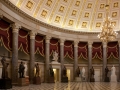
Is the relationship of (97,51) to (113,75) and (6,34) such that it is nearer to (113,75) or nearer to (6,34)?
(113,75)

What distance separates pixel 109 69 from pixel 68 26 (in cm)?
942

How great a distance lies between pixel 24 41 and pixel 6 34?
3777 mm

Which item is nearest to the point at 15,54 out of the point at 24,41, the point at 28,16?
the point at 24,41

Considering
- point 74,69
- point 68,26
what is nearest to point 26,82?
point 74,69

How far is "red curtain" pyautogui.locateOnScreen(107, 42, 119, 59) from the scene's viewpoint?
30.2 meters

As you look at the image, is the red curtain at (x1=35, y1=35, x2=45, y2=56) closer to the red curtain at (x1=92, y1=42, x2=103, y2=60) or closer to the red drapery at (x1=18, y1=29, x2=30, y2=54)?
the red drapery at (x1=18, y1=29, x2=30, y2=54)

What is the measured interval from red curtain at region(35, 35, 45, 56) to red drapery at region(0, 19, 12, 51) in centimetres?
563

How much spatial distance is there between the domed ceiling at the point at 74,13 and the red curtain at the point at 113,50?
111 inches

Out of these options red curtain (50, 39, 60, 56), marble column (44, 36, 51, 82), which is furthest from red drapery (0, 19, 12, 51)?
red curtain (50, 39, 60, 56)

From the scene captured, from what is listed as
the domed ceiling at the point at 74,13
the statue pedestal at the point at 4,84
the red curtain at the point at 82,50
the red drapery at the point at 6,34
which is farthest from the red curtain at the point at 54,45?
the statue pedestal at the point at 4,84

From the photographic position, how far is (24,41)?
22750 millimetres

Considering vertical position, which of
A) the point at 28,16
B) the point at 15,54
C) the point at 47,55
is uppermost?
the point at 28,16

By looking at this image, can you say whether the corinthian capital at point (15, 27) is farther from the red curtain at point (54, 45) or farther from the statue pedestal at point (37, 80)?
the red curtain at point (54, 45)

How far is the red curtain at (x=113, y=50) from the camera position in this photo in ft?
99.1
